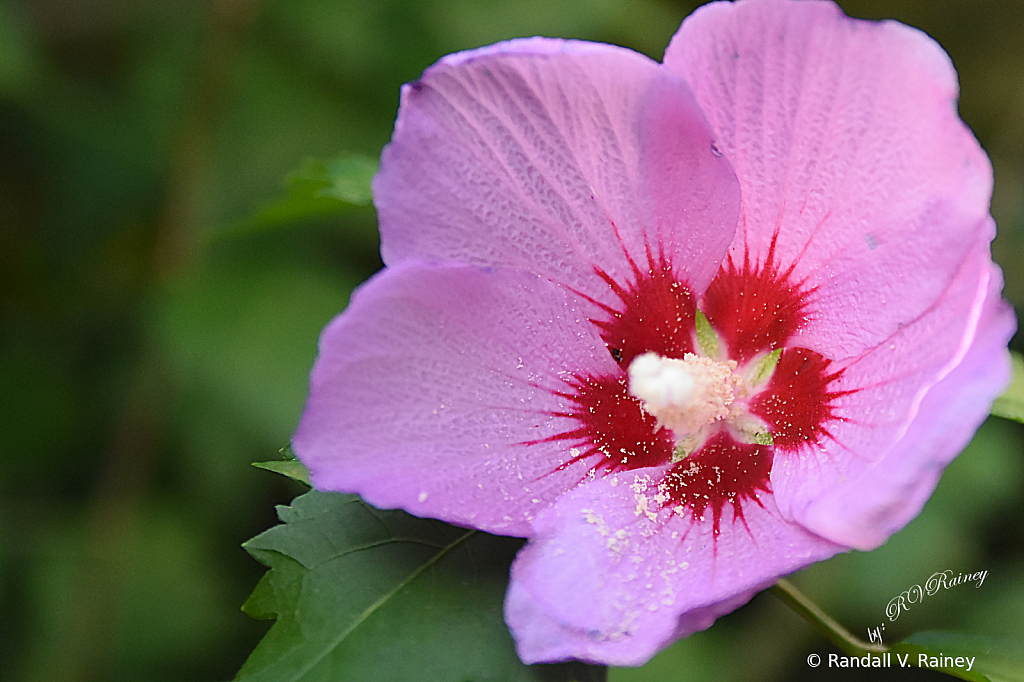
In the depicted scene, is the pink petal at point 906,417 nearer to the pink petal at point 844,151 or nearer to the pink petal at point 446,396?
the pink petal at point 844,151

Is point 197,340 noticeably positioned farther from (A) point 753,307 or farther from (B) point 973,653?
(B) point 973,653

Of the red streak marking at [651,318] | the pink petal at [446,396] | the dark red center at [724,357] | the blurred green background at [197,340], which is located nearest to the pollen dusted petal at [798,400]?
the dark red center at [724,357]

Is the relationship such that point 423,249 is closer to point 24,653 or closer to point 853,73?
point 853,73

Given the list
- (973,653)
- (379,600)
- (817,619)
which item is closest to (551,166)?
(379,600)

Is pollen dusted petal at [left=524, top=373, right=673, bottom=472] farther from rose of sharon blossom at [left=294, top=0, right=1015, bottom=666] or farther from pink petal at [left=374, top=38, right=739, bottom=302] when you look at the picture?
pink petal at [left=374, top=38, right=739, bottom=302]

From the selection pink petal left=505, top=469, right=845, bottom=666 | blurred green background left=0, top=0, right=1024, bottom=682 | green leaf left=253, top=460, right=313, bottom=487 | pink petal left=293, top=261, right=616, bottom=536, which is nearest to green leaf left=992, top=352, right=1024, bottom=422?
pink petal left=505, top=469, right=845, bottom=666
